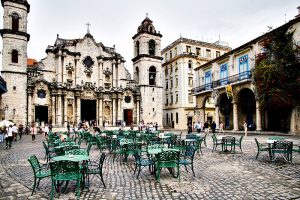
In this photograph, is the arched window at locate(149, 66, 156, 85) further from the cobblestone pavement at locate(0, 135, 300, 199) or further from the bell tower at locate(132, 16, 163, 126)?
the cobblestone pavement at locate(0, 135, 300, 199)

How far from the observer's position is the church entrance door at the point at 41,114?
35088 millimetres

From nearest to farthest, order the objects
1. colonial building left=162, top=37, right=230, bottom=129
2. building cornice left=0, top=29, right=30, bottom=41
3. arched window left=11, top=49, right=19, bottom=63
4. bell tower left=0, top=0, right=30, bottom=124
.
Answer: bell tower left=0, top=0, right=30, bottom=124 → building cornice left=0, top=29, right=30, bottom=41 → arched window left=11, top=49, right=19, bottom=63 → colonial building left=162, top=37, right=230, bottom=129

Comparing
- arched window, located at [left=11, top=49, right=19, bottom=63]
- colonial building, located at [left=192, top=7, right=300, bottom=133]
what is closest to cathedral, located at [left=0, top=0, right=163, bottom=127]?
arched window, located at [left=11, top=49, right=19, bottom=63]

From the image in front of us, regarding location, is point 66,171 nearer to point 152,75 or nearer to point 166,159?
point 166,159

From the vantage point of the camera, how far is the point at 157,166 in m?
7.14

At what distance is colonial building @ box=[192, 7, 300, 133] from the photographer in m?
25.4

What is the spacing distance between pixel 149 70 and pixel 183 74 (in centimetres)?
670

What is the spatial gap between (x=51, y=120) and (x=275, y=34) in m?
30.5

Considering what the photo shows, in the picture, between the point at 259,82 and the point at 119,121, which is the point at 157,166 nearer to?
the point at 259,82

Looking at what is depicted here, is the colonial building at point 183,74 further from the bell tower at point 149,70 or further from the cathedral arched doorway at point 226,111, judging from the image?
the cathedral arched doorway at point 226,111

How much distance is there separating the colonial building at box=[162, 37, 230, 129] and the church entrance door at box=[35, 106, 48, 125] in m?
22.4

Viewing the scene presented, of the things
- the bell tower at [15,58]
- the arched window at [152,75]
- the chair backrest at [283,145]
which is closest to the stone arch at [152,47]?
the arched window at [152,75]

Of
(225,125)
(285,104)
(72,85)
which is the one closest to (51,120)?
(72,85)

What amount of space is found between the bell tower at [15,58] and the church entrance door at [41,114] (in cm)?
290
